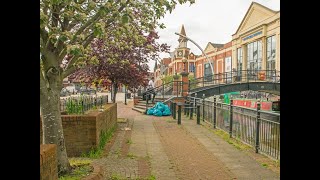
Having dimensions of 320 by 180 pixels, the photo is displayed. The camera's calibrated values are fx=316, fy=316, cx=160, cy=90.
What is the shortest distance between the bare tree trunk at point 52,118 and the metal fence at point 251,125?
15.1ft

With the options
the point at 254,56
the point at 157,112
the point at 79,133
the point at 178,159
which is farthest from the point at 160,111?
the point at 254,56

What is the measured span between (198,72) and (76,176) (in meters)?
60.6

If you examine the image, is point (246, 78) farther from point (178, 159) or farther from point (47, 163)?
point (47, 163)

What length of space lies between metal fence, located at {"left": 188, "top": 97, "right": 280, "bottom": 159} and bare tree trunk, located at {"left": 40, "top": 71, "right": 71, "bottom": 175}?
4.61 m

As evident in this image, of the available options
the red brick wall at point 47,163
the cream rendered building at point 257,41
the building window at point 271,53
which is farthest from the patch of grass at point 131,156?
the building window at point 271,53

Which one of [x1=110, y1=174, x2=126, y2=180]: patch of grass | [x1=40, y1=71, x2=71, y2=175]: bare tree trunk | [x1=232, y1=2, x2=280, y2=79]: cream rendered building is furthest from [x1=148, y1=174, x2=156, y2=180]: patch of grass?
[x1=232, y1=2, x2=280, y2=79]: cream rendered building

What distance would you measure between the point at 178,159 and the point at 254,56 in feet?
118

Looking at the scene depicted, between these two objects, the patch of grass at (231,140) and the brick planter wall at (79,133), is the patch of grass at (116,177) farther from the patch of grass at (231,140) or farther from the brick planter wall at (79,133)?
the patch of grass at (231,140)

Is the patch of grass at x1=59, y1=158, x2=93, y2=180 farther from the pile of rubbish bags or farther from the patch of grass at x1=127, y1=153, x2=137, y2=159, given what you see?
the pile of rubbish bags

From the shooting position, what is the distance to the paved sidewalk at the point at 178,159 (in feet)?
19.9
